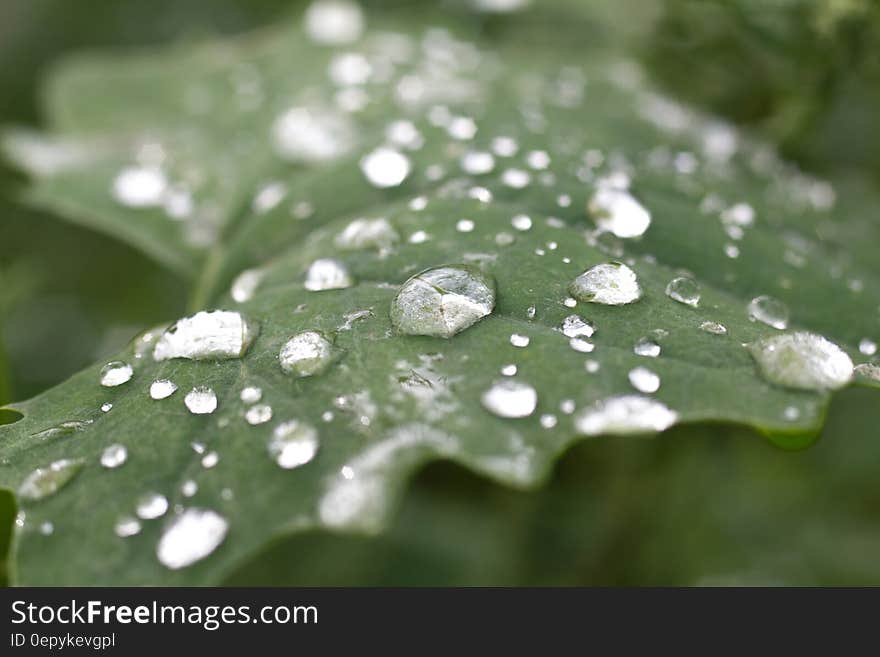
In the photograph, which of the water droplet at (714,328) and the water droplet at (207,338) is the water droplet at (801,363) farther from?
the water droplet at (207,338)

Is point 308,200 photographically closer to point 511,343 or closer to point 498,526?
point 511,343

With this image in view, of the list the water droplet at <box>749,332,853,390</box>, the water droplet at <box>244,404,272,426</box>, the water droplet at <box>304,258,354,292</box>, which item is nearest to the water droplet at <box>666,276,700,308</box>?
the water droplet at <box>749,332,853,390</box>

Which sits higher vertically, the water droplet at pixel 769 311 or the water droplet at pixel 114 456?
the water droplet at pixel 769 311

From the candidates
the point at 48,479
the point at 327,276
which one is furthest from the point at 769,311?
the point at 48,479

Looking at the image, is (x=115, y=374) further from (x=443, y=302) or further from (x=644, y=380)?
(x=644, y=380)

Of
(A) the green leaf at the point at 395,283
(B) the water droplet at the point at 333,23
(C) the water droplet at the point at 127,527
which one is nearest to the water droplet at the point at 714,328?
(A) the green leaf at the point at 395,283


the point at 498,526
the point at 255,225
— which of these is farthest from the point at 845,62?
the point at 498,526
